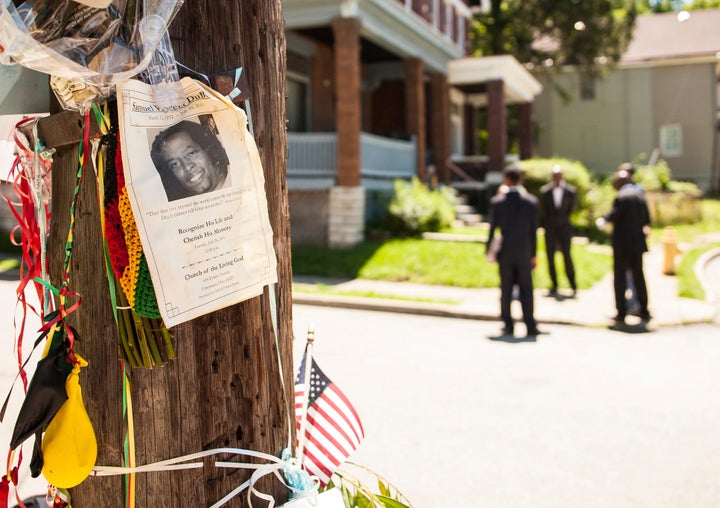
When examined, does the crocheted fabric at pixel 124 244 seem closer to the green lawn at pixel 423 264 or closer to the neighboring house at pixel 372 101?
the green lawn at pixel 423 264

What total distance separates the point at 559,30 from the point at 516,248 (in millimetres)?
23389

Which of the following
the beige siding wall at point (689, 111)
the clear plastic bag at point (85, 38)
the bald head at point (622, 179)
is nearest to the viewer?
the clear plastic bag at point (85, 38)

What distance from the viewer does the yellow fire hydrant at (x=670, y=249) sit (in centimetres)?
1290

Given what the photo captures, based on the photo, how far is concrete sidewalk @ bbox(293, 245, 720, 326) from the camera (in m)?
9.45

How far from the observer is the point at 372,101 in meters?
22.0

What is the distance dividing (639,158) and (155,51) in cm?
3373

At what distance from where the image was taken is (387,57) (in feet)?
66.0

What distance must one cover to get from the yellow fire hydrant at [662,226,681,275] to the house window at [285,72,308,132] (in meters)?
9.84

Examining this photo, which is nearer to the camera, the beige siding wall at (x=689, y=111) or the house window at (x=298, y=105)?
the house window at (x=298, y=105)

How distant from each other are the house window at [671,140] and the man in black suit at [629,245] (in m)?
27.0

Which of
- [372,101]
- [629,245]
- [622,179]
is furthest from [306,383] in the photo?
[372,101]

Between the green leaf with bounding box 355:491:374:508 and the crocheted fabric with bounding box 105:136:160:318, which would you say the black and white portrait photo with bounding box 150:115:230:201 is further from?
the green leaf with bounding box 355:491:374:508

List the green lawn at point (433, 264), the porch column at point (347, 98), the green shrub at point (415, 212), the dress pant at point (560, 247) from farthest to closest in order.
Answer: the green shrub at point (415, 212)
the porch column at point (347, 98)
the green lawn at point (433, 264)
the dress pant at point (560, 247)

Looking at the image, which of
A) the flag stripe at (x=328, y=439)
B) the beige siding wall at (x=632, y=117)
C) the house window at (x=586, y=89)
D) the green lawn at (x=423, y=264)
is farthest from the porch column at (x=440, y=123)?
the flag stripe at (x=328, y=439)
